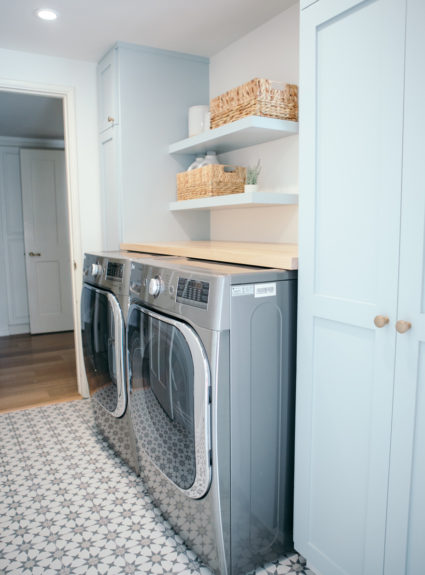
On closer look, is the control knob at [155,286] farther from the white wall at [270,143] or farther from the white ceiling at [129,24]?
the white ceiling at [129,24]

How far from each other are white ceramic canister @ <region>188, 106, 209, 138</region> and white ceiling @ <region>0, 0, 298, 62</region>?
0.36 meters

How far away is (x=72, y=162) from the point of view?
3016mm

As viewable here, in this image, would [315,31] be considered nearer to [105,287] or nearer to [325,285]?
[325,285]

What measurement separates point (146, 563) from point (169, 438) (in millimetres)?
432

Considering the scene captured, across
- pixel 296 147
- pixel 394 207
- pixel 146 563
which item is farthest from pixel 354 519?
pixel 296 147

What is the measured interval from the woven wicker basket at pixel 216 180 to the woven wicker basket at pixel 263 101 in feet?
0.93

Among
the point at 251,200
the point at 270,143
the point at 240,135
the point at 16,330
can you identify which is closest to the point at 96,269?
the point at 251,200

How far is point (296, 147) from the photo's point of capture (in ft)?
7.34

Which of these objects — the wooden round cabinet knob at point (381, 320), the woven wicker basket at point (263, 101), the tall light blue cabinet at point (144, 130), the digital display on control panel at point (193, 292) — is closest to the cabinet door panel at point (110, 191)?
the tall light blue cabinet at point (144, 130)

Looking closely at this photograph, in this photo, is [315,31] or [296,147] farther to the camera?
[296,147]

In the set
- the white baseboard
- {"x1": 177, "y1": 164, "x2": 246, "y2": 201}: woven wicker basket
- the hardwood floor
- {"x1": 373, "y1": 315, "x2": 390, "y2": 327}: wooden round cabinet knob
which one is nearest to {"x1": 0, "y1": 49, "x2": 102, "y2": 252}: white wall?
{"x1": 177, "y1": 164, "x2": 246, "y2": 201}: woven wicker basket

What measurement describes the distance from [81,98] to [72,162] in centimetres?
41

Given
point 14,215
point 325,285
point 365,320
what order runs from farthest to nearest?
point 14,215 → point 325,285 → point 365,320

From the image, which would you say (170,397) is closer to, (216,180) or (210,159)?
(216,180)
